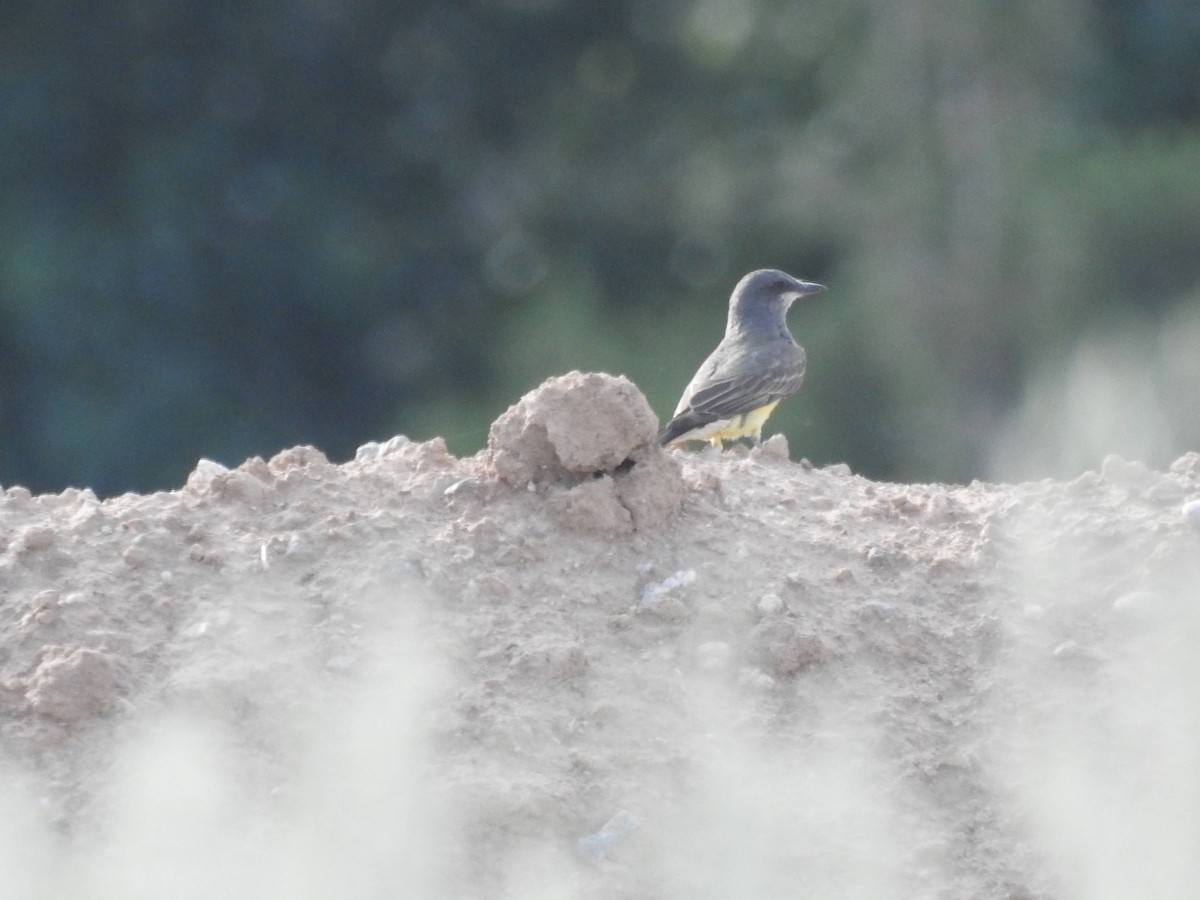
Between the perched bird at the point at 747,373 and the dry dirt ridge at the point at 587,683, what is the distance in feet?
7.59

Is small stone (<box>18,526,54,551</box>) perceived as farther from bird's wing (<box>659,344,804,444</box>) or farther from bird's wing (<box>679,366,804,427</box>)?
bird's wing (<box>679,366,804,427</box>)

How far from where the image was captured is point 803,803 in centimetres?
443

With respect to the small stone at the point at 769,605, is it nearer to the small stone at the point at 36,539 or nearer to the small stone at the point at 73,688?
the small stone at the point at 73,688

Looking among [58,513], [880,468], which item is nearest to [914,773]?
[58,513]

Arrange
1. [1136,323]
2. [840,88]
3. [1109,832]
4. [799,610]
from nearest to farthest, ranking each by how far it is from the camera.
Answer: [1109,832] < [799,610] < [1136,323] < [840,88]

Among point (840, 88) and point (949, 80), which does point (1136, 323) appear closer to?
point (949, 80)

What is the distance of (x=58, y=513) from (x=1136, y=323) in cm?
1182

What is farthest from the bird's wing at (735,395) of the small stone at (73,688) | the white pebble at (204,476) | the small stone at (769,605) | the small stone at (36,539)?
the small stone at (73,688)

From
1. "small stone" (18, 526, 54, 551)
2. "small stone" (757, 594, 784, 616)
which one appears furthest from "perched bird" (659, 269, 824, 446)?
"small stone" (18, 526, 54, 551)

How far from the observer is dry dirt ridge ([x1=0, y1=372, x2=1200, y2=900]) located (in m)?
4.25

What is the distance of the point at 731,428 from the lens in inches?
316

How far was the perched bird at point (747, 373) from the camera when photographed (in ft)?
26.0

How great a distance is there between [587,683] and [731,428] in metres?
3.44

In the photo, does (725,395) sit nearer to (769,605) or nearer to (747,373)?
(747,373)
